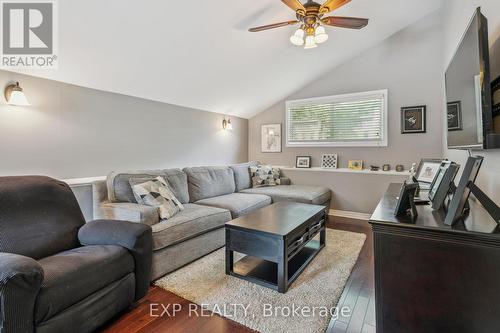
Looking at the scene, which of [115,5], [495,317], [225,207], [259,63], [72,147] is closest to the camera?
[495,317]

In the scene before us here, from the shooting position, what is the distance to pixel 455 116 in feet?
6.12

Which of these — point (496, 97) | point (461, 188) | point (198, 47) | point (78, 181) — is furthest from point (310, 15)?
point (78, 181)

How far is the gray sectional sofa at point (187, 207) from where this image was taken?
2.27 m

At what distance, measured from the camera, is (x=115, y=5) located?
207cm

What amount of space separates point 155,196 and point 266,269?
131 centimetres

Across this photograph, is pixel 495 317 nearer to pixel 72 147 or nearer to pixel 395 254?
pixel 395 254

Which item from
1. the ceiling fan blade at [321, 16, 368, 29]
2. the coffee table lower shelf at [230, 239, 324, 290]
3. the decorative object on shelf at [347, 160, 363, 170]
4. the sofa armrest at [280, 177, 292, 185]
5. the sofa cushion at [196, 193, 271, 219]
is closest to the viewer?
the coffee table lower shelf at [230, 239, 324, 290]

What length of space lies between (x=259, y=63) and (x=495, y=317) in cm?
352

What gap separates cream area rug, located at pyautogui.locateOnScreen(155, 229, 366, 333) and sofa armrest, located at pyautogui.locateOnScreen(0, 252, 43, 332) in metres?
0.95

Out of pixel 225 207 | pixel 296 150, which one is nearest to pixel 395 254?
pixel 225 207

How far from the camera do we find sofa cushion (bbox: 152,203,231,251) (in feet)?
7.22

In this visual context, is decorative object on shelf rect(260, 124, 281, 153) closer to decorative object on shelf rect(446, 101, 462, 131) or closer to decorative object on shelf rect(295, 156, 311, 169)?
decorative object on shelf rect(295, 156, 311, 169)

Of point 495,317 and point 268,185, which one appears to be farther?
point 268,185

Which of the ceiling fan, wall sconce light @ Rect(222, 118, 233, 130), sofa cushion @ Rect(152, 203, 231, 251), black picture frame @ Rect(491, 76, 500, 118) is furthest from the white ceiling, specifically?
black picture frame @ Rect(491, 76, 500, 118)
